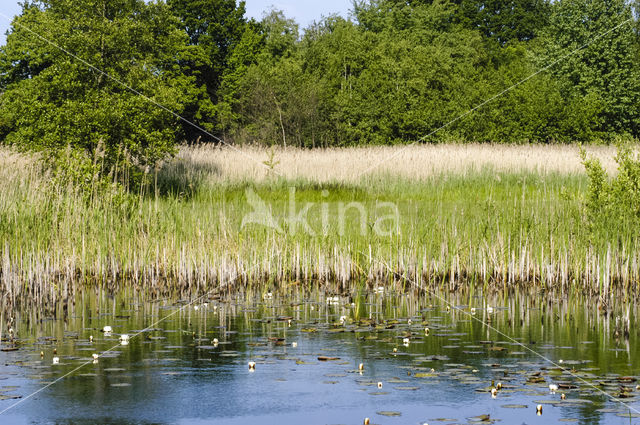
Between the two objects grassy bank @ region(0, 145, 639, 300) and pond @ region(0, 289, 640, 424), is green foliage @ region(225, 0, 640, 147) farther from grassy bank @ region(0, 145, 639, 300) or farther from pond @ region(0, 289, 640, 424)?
pond @ region(0, 289, 640, 424)

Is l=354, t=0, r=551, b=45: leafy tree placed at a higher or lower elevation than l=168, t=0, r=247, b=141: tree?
higher

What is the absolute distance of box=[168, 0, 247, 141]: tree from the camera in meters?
48.4

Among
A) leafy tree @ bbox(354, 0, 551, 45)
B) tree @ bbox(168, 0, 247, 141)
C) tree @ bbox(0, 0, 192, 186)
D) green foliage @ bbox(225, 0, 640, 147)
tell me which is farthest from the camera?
leafy tree @ bbox(354, 0, 551, 45)

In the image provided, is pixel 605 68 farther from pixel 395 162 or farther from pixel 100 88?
pixel 100 88

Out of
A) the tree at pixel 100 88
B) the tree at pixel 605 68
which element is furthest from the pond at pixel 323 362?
the tree at pixel 605 68

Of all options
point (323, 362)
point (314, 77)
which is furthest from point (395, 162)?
point (314, 77)

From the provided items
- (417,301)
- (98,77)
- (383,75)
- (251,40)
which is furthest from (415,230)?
(251,40)

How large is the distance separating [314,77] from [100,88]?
2329 centimetres

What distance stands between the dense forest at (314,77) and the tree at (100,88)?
0.04 m

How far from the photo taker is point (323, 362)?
622cm

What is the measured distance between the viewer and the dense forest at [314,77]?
17.2 meters

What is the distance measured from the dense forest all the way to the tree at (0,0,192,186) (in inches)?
1.5

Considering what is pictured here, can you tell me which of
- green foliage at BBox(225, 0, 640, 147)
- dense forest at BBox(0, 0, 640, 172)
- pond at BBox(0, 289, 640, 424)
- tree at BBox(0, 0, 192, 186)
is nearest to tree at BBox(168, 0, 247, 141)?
dense forest at BBox(0, 0, 640, 172)

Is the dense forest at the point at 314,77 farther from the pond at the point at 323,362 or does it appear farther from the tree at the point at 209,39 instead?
the pond at the point at 323,362
